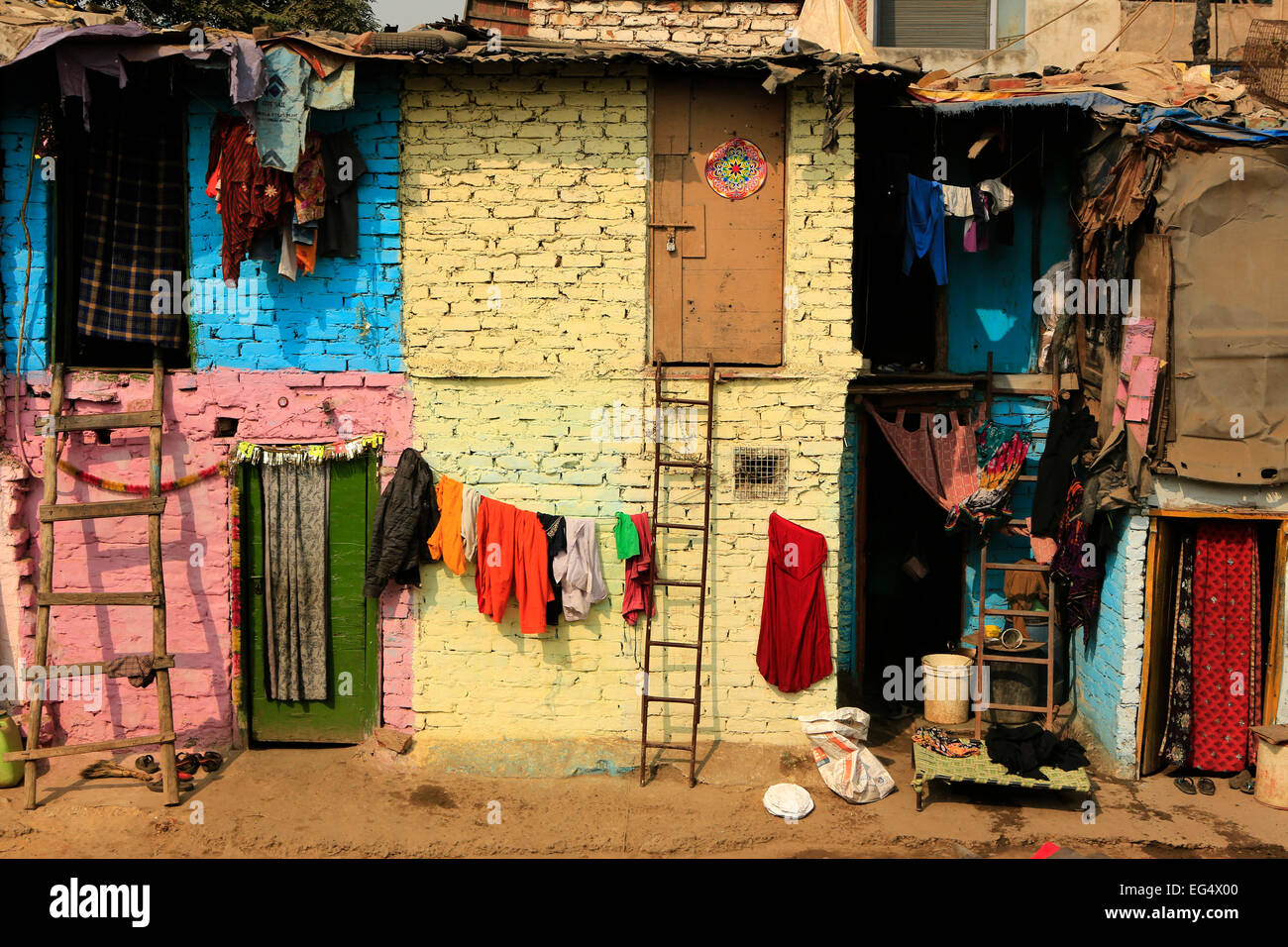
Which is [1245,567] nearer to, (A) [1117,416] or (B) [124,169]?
(A) [1117,416]

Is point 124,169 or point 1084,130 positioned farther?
point 1084,130

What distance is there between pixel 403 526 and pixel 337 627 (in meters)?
1.14

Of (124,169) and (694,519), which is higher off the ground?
(124,169)

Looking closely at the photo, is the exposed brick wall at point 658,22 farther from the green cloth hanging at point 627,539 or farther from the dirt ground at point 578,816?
the dirt ground at point 578,816

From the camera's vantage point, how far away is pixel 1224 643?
862 centimetres

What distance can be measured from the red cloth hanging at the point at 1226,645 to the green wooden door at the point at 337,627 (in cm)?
682

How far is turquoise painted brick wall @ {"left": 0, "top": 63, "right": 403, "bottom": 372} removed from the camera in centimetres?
835

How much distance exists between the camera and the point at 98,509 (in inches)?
315

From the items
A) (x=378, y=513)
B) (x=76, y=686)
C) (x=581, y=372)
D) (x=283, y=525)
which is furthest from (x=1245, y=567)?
(x=76, y=686)

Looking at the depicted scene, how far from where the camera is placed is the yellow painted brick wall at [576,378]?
835cm

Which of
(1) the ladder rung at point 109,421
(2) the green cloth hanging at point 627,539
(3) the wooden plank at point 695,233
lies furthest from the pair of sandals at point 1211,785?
(1) the ladder rung at point 109,421

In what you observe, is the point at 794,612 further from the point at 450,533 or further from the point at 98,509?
the point at 98,509

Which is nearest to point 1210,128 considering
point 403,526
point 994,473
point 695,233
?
point 994,473

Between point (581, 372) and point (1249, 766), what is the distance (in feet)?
20.9
